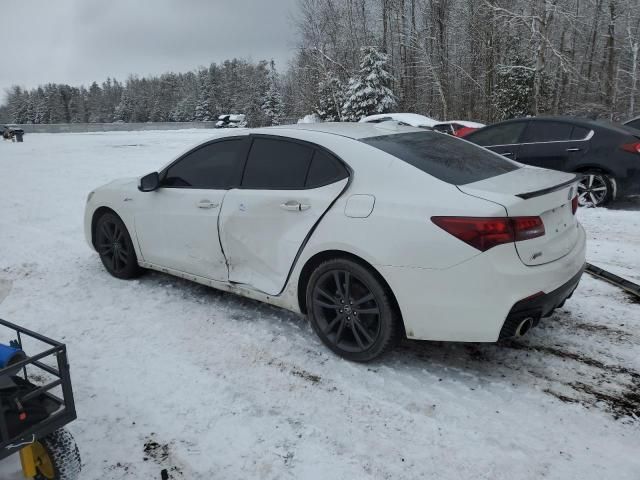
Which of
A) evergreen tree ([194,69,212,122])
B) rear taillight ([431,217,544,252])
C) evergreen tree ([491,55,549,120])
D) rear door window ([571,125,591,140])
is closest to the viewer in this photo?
rear taillight ([431,217,544,252])

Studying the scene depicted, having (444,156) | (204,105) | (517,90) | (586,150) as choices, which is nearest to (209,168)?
(444,156)

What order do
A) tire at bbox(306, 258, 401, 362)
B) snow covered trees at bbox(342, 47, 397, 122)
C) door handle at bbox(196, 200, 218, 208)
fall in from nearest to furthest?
tire at bbox(306, 258, 401, 362) < door handle at bbox(196, 200, 218, 208) < snow covered trees at bbox(342, 47, 397, 122)

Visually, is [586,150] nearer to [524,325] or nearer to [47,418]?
[524,325]

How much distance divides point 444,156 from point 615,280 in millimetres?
2319

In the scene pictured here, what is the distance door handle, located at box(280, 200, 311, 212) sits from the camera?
3.43 meters

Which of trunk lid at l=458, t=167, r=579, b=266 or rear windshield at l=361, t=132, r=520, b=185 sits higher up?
rear windshield at l=361, t=132, r=520, b=185

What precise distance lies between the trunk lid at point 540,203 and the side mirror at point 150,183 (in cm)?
276

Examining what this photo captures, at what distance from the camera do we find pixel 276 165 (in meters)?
3.74

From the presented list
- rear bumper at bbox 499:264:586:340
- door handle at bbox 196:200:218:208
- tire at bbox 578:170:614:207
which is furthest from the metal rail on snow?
door handle at bbox 196:200:218:208

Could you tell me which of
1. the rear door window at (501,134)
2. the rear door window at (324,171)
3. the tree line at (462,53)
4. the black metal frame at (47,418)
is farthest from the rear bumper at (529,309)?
the tree line at (462,53)

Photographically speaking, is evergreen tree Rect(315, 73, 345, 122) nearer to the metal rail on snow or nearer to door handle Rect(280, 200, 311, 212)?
the metal rail on snow

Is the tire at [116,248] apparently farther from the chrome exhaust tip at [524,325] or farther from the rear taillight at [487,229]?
the chrome exhaust tip at [524,325]

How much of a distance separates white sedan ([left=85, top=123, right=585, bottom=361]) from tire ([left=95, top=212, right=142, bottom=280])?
1.93 ft

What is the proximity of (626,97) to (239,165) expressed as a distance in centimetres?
3803
